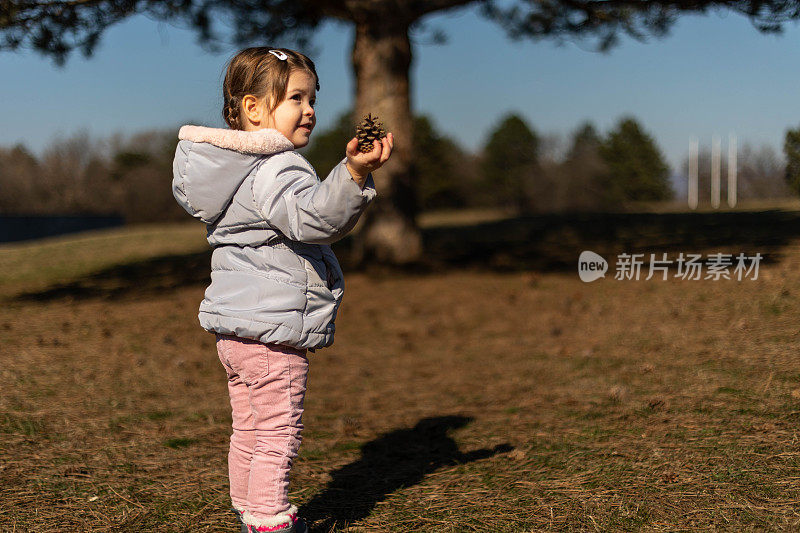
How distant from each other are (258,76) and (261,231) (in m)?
0.52

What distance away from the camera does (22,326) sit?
27.2 feet

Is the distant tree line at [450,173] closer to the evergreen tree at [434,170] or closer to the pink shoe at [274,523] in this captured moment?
the evergreen tree at [434,170]

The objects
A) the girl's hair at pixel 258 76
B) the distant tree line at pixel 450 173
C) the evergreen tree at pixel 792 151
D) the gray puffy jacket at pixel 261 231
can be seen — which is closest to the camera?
the gray puffy jacket at pixel 261 231

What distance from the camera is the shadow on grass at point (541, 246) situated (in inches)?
402

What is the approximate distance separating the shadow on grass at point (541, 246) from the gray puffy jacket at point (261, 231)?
295 inches

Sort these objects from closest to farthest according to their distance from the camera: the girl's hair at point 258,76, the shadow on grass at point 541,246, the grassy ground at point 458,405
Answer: the girl's hair at point 258,76, the grassy ground at point 458,405, the shadow on grass at point 541,246

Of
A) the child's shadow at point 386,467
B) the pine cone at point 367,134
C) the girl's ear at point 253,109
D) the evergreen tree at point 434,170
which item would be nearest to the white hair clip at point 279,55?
the girl's ear at point 253,109

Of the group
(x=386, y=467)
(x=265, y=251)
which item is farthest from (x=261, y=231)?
(x=386, y=467)

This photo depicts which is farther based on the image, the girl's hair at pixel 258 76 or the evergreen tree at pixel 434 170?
the evergreen tree at pixel 434 170

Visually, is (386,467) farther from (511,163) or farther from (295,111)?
(511,163)

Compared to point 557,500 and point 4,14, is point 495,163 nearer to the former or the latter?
point 4,14

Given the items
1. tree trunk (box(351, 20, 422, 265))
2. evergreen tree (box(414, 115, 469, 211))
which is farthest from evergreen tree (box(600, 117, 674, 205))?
tree trunk (box(351, 20, 422, 265))

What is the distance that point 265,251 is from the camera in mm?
2473

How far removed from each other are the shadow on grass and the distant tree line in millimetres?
10158
